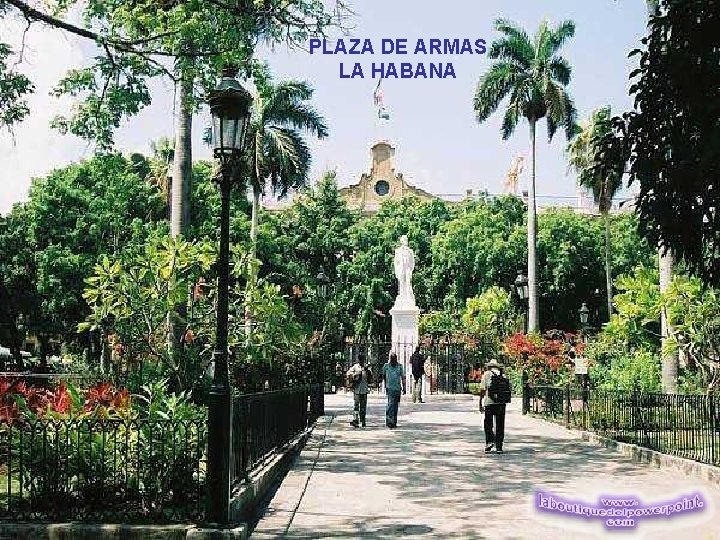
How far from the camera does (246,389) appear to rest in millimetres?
14961

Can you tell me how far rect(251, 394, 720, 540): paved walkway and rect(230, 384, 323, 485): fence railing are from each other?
0.50 metres

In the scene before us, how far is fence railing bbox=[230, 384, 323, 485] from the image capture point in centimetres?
972

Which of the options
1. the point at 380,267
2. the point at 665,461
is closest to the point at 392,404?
the point at 665,461

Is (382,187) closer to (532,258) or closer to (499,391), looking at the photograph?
(532,258)

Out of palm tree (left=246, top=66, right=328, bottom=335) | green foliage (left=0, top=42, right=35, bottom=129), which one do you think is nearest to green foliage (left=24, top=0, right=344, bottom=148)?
green foliage (left=0, top=42, right=35, bottom=129)

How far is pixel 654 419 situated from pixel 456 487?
5911 mm

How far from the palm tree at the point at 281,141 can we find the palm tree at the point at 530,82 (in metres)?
7.22

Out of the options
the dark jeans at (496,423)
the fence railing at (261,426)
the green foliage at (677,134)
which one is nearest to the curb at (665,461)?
the dark jeans at (496,423)

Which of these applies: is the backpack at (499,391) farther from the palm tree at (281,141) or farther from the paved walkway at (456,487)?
the palm tree at (281,141)

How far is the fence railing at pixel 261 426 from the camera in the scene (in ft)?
31.9

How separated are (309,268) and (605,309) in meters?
16.4

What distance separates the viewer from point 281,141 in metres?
35.9

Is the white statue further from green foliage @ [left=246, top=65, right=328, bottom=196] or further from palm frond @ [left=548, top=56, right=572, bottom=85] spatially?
palm frond @ [left=548, top=56, right=572, bottom=85]

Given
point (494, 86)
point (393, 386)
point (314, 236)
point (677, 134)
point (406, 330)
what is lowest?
point (393, 386)
